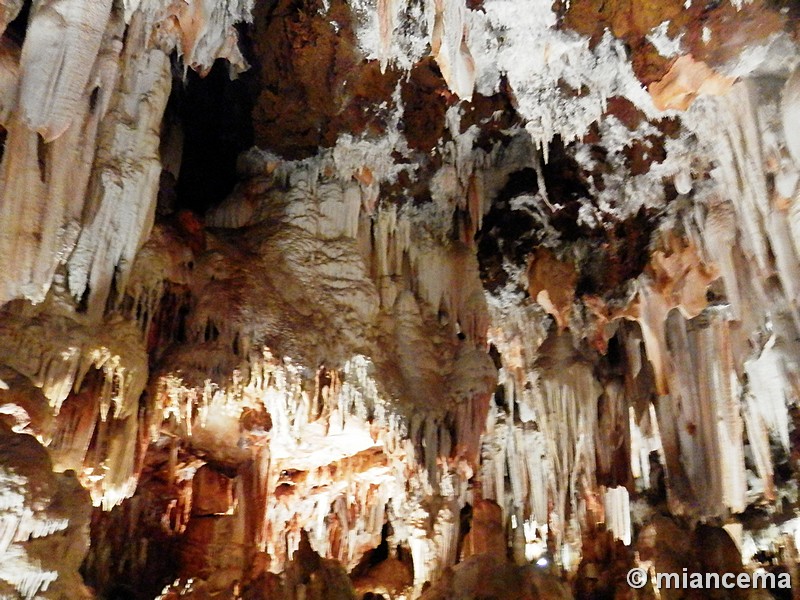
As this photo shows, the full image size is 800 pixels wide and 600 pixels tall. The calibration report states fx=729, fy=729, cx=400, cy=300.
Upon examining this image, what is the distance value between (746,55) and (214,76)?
18.2ft

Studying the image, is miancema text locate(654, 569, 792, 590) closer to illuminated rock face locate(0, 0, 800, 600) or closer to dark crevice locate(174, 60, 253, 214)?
illuminated rock face locate(0, 0, 800, 600)

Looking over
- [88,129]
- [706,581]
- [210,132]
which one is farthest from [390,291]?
[706,581]

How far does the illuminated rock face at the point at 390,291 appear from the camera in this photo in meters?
5.06

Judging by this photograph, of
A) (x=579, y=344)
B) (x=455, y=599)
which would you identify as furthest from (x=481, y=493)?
(x=455, y=599)

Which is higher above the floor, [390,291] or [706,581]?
[390,291]

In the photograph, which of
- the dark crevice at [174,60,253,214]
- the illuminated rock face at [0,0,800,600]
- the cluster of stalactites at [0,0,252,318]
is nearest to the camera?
the cluster of stalactites at [0,0,252,318]

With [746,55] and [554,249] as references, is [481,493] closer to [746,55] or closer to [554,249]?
[554,249]

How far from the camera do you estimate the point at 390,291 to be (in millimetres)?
7969

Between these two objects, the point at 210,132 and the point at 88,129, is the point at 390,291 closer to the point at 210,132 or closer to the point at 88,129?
the point at 210,132

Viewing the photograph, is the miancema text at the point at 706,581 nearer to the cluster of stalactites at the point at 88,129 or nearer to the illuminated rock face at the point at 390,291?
the illuminated rock face at the point at 390,291

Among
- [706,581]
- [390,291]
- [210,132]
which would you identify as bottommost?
[706,581]

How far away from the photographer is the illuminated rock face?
16.6 feet

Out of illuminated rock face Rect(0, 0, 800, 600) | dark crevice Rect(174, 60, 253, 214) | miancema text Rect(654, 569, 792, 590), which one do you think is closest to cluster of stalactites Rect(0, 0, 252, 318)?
illuminated rock face Rect(0, 0, 800, 600)

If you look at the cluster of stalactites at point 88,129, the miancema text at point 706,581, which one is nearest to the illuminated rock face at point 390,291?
the cluster of stalactites at point 88,129
